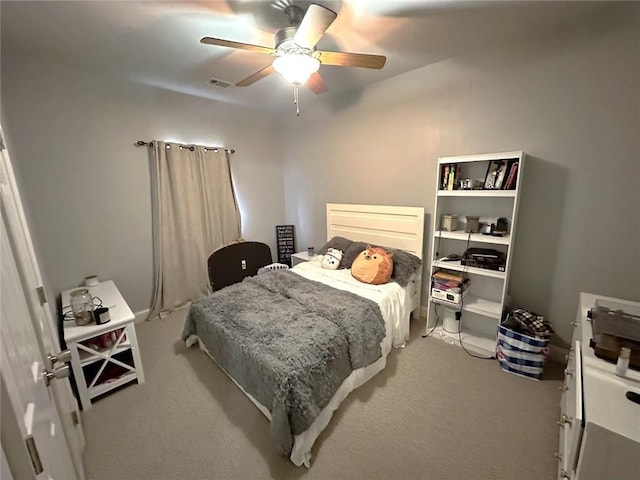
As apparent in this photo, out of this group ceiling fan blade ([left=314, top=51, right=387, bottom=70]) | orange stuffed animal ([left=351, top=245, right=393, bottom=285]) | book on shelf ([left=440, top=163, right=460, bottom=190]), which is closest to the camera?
ceiling fan blade ([left=314, top=51, right=387, bottom=70])

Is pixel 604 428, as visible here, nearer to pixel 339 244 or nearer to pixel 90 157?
pixel 339 244

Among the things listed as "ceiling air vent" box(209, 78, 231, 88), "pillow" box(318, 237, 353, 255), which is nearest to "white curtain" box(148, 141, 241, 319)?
"ceiling air vent" box(209, 78, 231, 88)

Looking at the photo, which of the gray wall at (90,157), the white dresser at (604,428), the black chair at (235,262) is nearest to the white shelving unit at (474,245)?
the white dresser at (604,428)

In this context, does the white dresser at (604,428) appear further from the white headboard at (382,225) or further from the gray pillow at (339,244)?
the gray pillow at (339,244)

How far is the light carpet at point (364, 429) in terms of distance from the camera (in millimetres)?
1491

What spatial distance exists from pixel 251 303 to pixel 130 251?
170cm

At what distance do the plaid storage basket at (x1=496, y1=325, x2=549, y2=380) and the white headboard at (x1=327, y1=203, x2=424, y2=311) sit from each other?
0.89m

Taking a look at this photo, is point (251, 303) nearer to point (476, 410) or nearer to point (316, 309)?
point (316, 309)

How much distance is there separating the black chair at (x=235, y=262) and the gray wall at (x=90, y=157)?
0.73 meters

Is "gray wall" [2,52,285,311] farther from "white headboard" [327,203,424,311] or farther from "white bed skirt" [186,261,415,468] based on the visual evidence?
"white headboard" [327,203,424,311]

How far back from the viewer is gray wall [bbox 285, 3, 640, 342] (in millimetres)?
1811

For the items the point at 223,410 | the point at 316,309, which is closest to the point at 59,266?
the point at 223,410

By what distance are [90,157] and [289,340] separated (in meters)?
2.64

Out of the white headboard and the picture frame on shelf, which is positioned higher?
the picture frame on shelf
